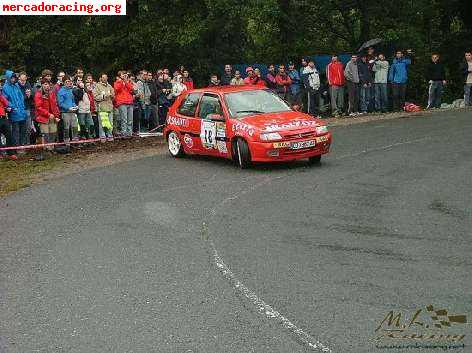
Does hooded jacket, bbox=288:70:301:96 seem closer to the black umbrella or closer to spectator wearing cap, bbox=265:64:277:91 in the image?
spectator wearing cap, bbox=265:64:277:91

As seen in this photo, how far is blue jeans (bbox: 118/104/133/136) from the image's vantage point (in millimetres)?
21547

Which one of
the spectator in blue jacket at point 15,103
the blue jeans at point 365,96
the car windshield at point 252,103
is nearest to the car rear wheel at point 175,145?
the car windshield at point 252,103

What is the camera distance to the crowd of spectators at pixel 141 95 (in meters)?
19.0

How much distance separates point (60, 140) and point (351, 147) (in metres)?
7.33

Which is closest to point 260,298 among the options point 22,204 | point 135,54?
point 22,204

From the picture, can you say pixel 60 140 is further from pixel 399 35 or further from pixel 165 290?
pixel 399 35

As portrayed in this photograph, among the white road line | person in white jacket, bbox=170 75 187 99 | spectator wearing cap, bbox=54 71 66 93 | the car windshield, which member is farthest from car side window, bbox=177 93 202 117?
the white road line

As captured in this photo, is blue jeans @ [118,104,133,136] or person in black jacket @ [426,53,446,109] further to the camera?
person in black jacket @ [426,53,446,109]

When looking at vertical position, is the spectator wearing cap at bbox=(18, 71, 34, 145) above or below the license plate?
above

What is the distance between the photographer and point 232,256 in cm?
945

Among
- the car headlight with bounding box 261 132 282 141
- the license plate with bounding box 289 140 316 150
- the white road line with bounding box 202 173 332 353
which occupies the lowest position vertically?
the white road line with bounding box 202 173 332 353

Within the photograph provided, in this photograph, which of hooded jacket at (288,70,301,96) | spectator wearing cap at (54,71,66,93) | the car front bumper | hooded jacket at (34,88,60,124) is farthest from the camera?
hooded jacket at (288,70,301,96)

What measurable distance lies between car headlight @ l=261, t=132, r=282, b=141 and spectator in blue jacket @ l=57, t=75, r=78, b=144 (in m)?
5.90

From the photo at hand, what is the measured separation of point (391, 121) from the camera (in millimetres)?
24438
